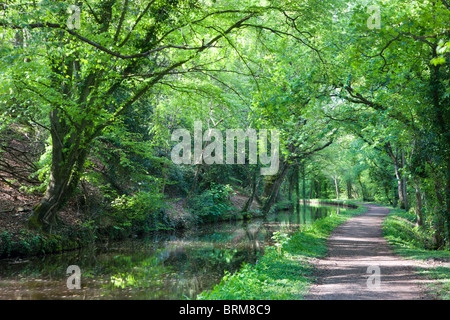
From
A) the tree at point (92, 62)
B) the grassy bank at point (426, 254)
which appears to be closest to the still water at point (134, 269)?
the tree at point (92, 62)

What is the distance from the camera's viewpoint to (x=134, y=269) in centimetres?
988

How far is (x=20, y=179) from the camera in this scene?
507 inches

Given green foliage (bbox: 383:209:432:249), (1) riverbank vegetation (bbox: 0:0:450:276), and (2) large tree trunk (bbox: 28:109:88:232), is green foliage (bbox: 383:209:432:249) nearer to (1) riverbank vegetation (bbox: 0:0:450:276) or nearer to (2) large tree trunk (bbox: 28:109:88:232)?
(1) riverbank vegetation (bbox: 0:0:450:276)

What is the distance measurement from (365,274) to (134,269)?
6.21 m

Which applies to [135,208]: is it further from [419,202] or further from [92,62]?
[419,202]

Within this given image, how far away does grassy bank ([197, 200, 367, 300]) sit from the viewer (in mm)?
6086

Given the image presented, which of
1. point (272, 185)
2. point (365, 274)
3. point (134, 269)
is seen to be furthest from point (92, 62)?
point (272, 185)

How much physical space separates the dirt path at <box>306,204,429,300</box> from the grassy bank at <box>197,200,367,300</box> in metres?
0.32

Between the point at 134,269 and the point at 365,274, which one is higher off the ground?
the point at 365,274

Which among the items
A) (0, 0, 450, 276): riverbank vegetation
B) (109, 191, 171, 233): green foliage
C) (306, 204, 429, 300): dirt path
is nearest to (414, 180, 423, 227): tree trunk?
(0, 0, 450, 276): riverbank vegetation

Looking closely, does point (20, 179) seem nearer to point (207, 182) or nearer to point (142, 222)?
point (142, 222)
